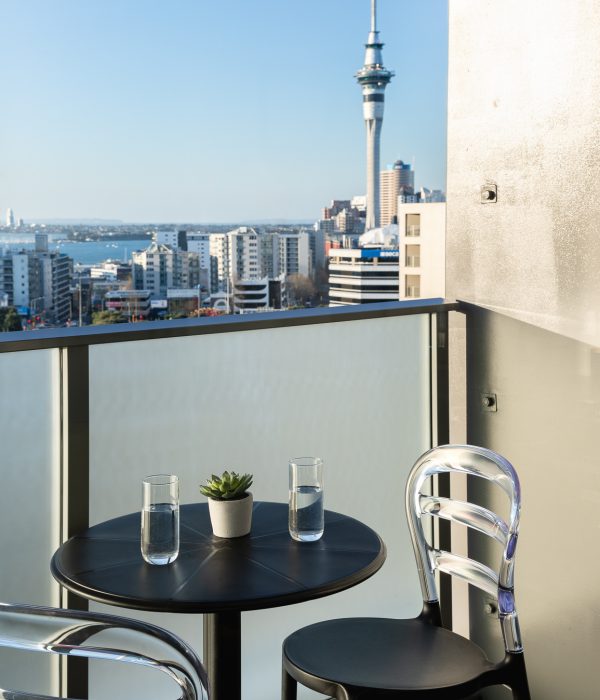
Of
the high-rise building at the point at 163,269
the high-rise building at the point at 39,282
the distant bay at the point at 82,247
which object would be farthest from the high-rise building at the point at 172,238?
the high-rise building at the point at 39,282

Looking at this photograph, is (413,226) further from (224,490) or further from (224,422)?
(224,490)

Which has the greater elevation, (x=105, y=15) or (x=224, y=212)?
(x=105, y=15)

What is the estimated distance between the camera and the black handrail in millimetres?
1879

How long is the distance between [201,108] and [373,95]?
6505 millimetres

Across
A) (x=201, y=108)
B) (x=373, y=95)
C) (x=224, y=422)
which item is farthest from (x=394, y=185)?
(x=224, y=422)

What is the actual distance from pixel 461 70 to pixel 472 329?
2.55 feet

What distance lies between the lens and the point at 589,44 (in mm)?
2285

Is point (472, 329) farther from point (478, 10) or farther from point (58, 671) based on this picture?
point (58, 671)

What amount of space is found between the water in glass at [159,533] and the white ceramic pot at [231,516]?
0.13 meters

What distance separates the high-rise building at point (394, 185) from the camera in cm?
3055

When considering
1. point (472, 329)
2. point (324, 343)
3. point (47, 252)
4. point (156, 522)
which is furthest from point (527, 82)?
point (47, 252)

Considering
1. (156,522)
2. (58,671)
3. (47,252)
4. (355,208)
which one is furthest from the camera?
(355,208)

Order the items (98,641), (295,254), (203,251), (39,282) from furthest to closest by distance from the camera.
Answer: (203,251), (295,254), (39,282), (98,641)

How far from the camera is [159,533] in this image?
61.3 inches
